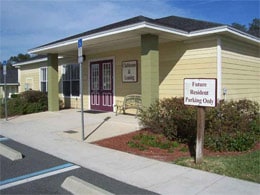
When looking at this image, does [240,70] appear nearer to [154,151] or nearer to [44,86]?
[154,151]

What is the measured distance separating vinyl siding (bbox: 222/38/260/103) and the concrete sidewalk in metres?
3.72

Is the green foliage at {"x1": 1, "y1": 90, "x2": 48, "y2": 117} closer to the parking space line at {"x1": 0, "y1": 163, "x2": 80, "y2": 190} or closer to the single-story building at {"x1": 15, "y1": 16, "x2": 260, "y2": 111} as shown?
the single-story building at {"x1": 15, "y1": 16, "x2": 260, "y2": 111}

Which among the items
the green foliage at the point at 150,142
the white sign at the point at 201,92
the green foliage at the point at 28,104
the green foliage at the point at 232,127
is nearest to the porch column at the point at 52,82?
the green foliage at the point at 28,104

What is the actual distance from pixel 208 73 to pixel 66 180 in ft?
22.2

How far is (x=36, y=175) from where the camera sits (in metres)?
5.25

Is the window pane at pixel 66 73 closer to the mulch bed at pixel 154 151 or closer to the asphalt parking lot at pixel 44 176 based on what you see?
the mulch bed at pixel 154 151

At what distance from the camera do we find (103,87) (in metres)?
14.4

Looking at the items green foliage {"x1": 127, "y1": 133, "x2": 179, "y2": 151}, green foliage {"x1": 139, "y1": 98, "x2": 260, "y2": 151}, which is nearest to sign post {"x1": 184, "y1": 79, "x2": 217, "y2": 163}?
green foliage {"x1": 139, "y1": 98, "x2": 260, "y2": 151}

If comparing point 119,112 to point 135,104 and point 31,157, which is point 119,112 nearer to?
point 135,104

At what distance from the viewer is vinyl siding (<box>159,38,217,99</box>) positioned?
32.5 ft

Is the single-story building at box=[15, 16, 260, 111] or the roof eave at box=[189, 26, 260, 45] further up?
the roof eave at box=[189, 26, 260, 45]

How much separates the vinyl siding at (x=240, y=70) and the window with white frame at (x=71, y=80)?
8925 mm

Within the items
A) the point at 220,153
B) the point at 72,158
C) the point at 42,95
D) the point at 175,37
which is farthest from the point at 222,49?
the point at 42,95

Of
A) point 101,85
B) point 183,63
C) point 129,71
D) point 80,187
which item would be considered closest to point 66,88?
point 101,85
